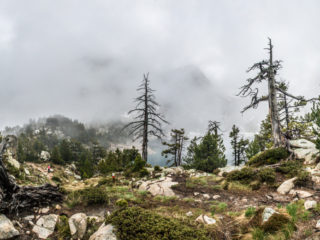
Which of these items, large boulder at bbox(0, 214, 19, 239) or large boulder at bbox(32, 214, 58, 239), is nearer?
large boulder at bbox(0, 214, 19, 239)

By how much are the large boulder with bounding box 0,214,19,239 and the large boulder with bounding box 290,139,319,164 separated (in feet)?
47.1

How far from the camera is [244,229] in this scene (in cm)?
410

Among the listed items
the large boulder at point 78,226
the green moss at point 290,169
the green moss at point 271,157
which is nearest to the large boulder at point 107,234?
the large boulder at point 78,226

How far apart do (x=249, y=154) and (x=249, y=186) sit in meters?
22.9

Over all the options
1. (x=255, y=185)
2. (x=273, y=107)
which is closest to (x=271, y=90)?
(x=273, y=107)

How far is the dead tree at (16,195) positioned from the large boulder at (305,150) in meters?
14.1

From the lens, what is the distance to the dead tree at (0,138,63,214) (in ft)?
15.5

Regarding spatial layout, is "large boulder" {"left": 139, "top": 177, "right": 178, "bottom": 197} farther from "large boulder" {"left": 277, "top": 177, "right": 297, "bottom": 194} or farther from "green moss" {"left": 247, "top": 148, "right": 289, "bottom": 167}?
"green moss" {"left": 247, "top": 148, "right": 289, "bottom": 167}

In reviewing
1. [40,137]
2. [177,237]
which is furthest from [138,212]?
[40,137]

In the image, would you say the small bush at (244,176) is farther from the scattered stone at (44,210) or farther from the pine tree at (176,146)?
the pine tree at (176,146)

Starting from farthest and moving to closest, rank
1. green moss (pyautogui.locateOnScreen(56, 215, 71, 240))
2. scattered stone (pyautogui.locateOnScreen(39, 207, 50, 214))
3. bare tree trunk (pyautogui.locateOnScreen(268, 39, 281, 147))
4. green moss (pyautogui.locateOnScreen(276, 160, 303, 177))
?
bare tree trunk (pyautogui.locateOnScreen(268, 39, 281, 147))
green moss (pyautogui.locateOnScreen(276, 160, 303, 177))
scattered stone (pyautogui.locateOnScreen(39, 207, 50, 214))
green moss (pyautogui.locateOnScreen(56, 215, 71, 240))

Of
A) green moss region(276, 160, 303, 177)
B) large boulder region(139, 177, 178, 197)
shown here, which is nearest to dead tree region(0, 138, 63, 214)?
large boulder region(139, 177, 178, 197)

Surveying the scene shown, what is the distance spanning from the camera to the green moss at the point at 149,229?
3298 mm

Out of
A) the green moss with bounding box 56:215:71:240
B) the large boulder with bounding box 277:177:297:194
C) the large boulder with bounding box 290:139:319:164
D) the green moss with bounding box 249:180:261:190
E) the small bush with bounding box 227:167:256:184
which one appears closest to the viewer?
the green moss with bounding box 56:215:71:240
